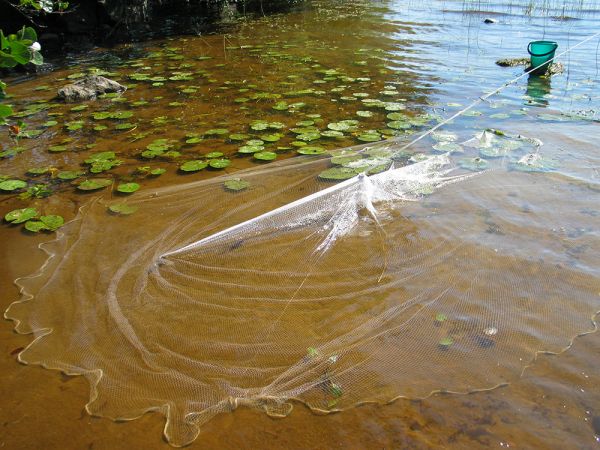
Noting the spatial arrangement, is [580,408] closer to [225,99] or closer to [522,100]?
[522,100]

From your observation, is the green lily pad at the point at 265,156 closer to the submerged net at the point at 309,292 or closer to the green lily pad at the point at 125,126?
the submerged net at the point at 309,292

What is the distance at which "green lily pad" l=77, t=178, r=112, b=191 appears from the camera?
3.92m

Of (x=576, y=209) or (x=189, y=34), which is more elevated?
(x=189, y=34)

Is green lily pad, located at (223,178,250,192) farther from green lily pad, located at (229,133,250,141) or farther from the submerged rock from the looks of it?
the submerged rock

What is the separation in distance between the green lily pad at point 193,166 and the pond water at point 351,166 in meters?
0.02

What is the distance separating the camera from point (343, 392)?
206 cm

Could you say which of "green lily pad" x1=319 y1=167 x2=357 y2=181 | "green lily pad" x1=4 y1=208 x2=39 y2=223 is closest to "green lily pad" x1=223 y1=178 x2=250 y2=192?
"green lily pad" x1=319 y1=167 x2=357 y2=181

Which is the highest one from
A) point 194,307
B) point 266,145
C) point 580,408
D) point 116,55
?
point 116,55

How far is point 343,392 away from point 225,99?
4807 mm

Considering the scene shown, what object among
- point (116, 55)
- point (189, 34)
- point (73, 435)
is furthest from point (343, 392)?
point (189, 34)

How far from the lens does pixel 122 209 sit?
11.5 feet

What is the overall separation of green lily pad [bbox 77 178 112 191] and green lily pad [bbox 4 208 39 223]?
1.44 ft

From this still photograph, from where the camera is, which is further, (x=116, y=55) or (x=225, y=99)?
(x=116, y=55)

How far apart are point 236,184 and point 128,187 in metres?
0.92
